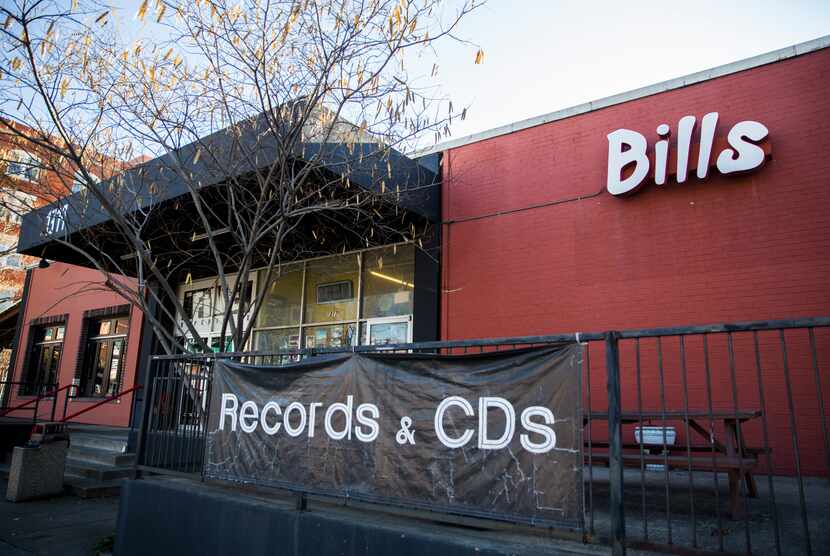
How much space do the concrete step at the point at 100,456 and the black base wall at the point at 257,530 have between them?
4101mm

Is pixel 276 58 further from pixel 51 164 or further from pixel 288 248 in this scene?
pixel 288 248

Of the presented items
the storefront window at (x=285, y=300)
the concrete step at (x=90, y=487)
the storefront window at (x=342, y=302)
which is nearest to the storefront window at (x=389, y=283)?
the storefront window at (x=342, y=302)

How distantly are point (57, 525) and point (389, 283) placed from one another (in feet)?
22.5

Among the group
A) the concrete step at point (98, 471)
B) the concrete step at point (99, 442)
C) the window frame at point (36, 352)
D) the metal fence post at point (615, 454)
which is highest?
the window frame at point (36, 352)

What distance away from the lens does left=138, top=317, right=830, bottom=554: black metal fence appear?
3393mm

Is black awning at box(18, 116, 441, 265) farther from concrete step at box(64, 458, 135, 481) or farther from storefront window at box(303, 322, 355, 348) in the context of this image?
concrete step at box(64, 458, 135, 481)

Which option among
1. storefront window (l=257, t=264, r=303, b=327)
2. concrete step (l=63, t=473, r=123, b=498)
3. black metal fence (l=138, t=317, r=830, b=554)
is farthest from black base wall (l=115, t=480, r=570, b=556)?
storefront window (l=257, t=264, r=303, b=327)

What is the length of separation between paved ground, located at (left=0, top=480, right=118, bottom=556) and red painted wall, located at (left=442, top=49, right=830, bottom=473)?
5851 mm

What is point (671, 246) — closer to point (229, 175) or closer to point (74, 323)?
point (229, 175)

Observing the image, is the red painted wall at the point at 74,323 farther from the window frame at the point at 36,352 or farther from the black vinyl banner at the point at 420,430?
the black vinyl banner at the point at 420,430

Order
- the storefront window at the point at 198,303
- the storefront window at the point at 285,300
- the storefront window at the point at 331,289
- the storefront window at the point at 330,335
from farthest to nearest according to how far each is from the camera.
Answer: the storefront window at the point at 198,303 → the storefront window at the point at 285,300 → the storefront window at the point at 331,289 → the storefront window at the point at 330,335

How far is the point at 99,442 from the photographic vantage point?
11.2 meters

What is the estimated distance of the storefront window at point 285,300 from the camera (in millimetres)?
13796

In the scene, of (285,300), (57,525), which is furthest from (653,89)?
(57,525)
